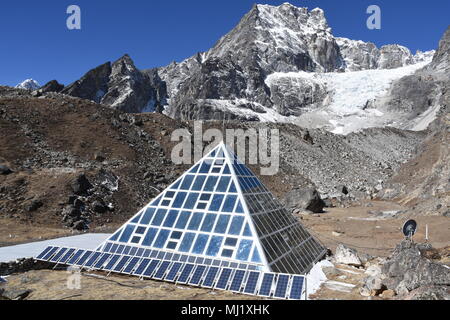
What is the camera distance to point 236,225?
1598cm

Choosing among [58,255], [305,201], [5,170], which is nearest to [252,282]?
[58,255]

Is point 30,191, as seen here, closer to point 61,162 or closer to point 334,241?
point 61,162

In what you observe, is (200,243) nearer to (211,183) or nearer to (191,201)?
(191,201)

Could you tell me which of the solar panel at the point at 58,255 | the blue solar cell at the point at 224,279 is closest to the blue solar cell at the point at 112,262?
the solar panel at the point at 58,255

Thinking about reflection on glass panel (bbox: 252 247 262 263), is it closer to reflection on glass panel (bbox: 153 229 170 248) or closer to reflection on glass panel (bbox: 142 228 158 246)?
reflection on glass panel (bbox: 153 229 170 248)

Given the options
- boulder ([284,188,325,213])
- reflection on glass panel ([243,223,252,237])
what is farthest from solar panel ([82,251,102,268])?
boulder ([284,188,325,213])

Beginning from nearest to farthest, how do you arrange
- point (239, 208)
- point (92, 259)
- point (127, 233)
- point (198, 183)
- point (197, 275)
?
point (197, 275), point (239, 208), point (92, 259), point (127, 233), point (198, 183)

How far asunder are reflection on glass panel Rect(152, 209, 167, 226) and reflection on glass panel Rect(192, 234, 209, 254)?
8.36ft

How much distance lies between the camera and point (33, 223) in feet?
105

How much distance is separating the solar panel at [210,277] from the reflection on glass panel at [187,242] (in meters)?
1.89

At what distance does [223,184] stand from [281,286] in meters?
6.26

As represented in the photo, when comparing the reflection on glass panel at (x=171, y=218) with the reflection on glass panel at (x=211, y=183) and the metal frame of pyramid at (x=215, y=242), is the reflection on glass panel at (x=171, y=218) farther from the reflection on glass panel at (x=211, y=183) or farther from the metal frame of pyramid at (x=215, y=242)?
the reflection on glass panel at (x=211, y=183)
